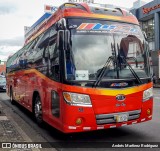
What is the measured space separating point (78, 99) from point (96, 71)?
0.75m

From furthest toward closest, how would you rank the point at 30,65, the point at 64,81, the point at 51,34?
1. the point at 30,65
2. the point at 51,34
3. the point at 64,81

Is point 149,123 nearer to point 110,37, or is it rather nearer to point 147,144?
point 147,144

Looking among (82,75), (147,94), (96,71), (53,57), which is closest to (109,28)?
(96,71)

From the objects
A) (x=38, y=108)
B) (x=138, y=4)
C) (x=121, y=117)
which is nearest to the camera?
(x=121, y=117)

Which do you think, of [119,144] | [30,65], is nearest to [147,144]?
[119,144]

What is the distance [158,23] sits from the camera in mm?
38562

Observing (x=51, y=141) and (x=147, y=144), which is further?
(x=51, y=141)

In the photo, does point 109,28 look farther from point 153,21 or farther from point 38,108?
point 153,21

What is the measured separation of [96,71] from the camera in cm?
655

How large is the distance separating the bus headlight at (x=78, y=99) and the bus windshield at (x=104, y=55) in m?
0.35

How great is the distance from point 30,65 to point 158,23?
103 ft

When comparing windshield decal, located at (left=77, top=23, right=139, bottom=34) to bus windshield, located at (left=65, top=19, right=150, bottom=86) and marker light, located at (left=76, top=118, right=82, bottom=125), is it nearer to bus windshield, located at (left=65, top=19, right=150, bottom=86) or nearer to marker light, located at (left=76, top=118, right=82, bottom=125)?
bus windshield, located at (left=65, top=19, right=150, bottom=86)

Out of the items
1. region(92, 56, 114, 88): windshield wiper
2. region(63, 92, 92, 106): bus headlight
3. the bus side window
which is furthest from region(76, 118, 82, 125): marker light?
the bus side window

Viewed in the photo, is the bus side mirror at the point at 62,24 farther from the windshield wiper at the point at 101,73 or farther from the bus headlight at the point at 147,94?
the bus headlight at the point at 147,94
